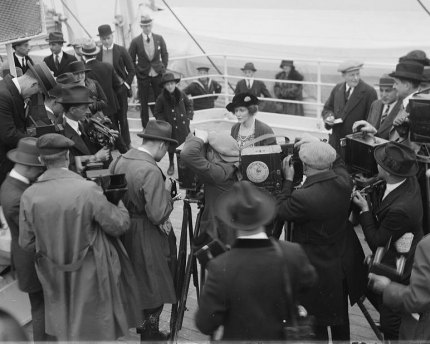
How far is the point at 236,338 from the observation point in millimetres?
2781

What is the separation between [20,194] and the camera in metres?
3.61

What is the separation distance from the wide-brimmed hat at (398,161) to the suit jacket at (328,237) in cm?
27

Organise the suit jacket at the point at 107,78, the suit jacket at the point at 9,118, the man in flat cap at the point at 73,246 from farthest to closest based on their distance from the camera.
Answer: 1. the suit jacket at the point at 107,78
2. the suit jacket at the point at 9,118
3. the man in flat cap at the point at 73,246

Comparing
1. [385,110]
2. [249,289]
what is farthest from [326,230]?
[385,110]

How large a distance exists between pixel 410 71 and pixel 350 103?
125cm

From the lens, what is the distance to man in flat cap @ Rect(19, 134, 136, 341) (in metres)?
3.40

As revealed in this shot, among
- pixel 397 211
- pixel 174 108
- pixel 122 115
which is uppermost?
pixel 397 211

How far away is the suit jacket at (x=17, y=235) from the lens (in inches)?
142

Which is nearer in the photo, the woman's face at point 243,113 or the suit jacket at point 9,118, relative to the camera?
the suit jacket at point 9,118

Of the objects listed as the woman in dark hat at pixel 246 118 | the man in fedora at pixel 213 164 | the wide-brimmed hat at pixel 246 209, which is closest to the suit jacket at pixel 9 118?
the man in fedora at pixel 213 164

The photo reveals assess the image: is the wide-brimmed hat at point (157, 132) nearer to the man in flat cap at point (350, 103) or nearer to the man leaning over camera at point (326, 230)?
the man leaning over camera at point (326, 230)

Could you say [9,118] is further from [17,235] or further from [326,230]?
[326,230]

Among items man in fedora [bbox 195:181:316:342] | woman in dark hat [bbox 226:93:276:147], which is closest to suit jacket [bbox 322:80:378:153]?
woman in dark hat [bbox 226:93:276:147]

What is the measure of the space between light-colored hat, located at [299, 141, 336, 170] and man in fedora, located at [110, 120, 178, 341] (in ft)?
2.85
